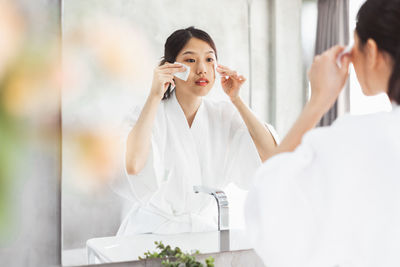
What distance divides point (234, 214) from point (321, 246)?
56 cm

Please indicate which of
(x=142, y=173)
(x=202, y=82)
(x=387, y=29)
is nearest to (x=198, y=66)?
(x=202, y=82)

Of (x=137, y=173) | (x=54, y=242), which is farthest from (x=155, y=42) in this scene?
(x=54, y=242)

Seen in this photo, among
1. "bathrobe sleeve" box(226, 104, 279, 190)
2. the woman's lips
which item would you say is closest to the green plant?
"bathrobe sleeve" box(226, 104, 279, 190)

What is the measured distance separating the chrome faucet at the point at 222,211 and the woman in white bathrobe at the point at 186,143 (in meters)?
0.01

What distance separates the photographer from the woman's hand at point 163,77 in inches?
44.5

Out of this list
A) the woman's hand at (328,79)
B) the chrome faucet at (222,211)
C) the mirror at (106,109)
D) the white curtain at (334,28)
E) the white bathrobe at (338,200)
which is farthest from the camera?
the white curtain at (334,28)

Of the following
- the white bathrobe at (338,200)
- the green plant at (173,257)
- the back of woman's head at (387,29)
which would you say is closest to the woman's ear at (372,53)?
the back of woman's head at (387,29)

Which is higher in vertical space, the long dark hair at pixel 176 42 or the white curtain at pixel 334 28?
the white curtain at pixel 334 28

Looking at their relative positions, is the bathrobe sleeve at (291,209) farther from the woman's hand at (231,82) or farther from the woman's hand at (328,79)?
the woman's hand at (231,82)

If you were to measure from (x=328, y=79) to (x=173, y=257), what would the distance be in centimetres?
61

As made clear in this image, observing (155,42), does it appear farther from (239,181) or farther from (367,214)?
(367,214)

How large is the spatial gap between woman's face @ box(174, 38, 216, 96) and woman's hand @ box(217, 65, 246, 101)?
0.11ft

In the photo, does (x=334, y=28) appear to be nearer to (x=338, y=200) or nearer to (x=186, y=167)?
(x=186, y=167)

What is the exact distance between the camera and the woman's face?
1154 millimetres
